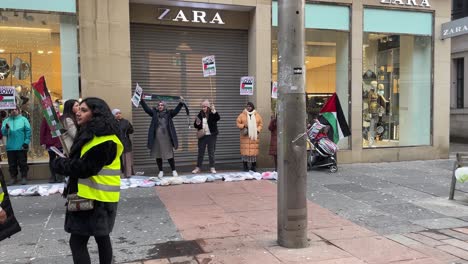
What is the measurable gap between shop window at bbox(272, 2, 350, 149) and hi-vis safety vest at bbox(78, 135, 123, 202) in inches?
340

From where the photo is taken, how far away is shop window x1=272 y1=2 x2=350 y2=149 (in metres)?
12.0

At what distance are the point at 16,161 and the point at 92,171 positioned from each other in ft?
21.9

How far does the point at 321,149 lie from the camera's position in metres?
10.8

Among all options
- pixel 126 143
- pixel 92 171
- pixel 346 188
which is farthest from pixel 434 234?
pixel 126 143

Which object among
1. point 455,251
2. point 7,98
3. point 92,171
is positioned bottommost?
point 455,251

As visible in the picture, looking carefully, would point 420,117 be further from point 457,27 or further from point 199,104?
point 199,104

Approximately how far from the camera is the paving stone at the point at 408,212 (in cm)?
→ 677

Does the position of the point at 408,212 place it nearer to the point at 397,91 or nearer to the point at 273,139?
the point at 273,139

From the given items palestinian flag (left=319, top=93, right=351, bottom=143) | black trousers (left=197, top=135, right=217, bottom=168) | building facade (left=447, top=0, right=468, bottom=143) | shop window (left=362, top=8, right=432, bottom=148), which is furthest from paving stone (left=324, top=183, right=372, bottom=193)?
building facade (left=447, top=0, right=468, bottom=143)

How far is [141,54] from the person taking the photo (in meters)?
11.1

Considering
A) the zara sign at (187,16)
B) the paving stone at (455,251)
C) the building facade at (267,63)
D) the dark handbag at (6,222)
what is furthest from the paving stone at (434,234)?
the zara sign at (187,16)

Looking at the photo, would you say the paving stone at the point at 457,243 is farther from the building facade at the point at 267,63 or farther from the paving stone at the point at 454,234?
the building facade at the point at 267,63

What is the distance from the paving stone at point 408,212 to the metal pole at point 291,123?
2.31 meters

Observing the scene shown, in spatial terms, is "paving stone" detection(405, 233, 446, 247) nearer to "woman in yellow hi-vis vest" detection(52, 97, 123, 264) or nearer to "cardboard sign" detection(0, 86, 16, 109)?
"woman in yellow hi-vis vest" detection(52, 97, 123, 264)
